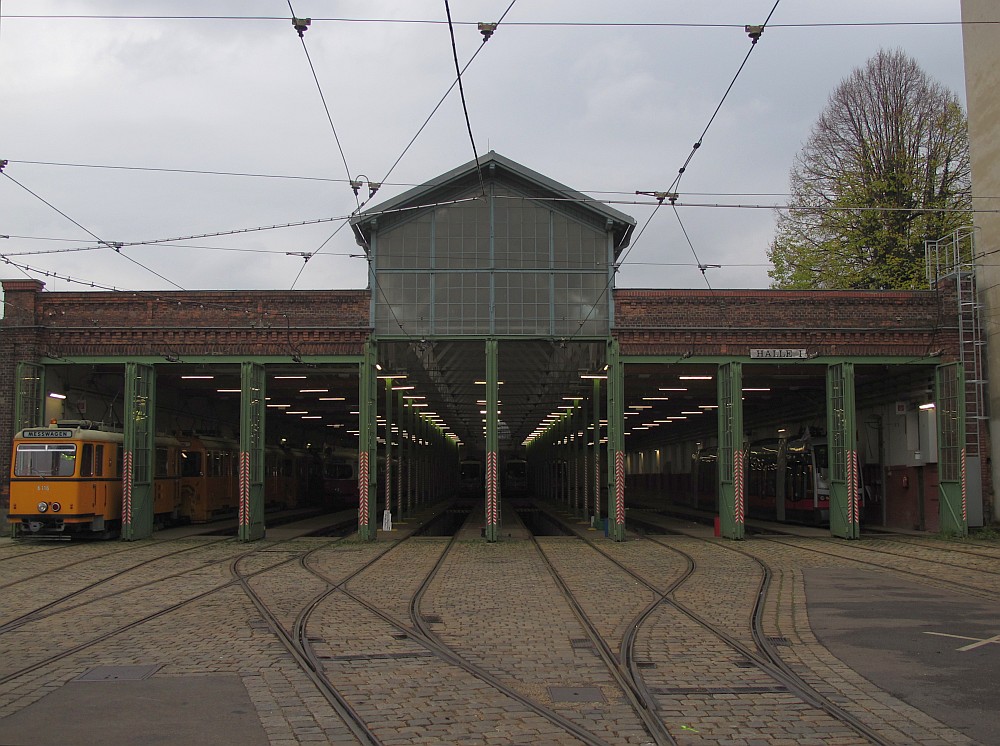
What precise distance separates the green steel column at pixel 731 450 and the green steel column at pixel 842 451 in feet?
8.43

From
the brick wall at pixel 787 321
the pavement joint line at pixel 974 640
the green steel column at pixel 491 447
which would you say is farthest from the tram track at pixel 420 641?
the brick wall at pixel 787 321

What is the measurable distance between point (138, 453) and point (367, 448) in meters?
6.12

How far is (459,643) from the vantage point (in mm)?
10016

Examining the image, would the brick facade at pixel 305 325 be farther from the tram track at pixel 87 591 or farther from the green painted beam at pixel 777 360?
the tram track at pixel 87 591

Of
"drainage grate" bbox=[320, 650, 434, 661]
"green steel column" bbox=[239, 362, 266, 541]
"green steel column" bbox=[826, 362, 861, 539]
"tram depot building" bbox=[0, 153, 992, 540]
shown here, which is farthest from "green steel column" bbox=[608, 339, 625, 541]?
"drainage grate" bbox=[320, 650, 434, 661]

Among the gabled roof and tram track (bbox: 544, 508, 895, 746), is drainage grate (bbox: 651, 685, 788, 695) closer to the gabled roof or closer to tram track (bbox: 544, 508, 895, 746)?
tram track (bbox: 544, 508, 895, 746)

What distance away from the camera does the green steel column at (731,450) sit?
25000 mm

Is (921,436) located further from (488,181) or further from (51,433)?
(51,433)

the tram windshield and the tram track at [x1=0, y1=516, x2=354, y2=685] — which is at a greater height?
the tram windshield

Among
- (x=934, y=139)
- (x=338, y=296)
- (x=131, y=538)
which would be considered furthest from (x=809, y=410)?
(x=131, y=538)

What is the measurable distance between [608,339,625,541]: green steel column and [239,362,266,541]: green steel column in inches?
366

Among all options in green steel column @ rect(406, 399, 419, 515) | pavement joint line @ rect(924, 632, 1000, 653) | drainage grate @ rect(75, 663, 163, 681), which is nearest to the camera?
drainage grate @ rect(75, 663, 163, 681)

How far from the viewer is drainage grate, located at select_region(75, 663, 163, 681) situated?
26.8 feet

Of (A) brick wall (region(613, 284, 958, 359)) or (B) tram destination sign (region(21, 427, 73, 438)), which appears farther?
(A) brick wall (region(613, 284, 958, 359))
